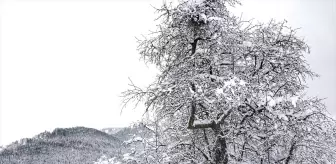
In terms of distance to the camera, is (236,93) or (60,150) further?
(60,150)

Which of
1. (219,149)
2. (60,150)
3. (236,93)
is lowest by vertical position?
(219,149)

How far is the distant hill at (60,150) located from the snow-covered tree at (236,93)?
14377 cm

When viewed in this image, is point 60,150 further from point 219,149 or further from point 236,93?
point 236,93

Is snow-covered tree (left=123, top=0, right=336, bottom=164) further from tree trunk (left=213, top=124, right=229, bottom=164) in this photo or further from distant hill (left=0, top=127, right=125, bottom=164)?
distant hill (left=0, top=127, right=125, bottom=164)

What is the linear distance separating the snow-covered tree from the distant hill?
14377 centimetres

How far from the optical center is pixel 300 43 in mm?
8422

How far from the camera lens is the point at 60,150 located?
174125mm

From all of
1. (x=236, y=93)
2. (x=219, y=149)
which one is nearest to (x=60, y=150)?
(x=219, y=149)

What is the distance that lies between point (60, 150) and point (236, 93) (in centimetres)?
17715

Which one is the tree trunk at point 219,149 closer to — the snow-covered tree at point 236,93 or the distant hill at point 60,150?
the snow-covered tree at point 236,93

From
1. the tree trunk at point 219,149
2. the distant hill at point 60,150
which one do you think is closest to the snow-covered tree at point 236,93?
the tree trunk at point 219,149

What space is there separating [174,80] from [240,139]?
6.86 ft

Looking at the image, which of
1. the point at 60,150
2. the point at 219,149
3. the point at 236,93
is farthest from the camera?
the point at 60,150

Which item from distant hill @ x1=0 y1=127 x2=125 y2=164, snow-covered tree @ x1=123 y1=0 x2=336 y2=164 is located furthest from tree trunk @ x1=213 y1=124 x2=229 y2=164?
distant hill @ x1=0 y1=127 x2=125 y2=164
